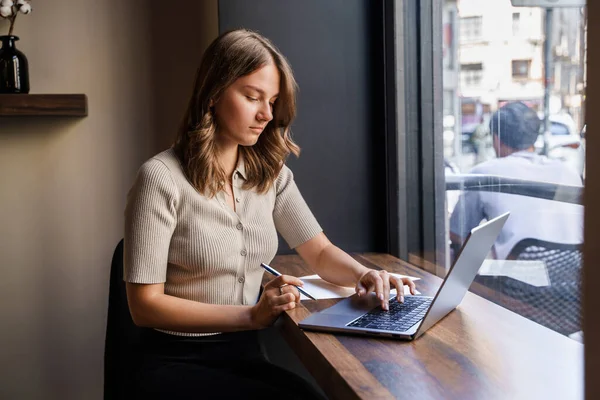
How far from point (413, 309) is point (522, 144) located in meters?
0.46

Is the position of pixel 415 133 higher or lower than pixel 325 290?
higher

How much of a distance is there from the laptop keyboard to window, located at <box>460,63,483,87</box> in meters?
0.62

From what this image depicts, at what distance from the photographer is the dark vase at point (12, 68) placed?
2443 millimetres

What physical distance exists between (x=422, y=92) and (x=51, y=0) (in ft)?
4.57

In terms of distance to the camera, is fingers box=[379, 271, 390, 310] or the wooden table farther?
fingers box=[379, 271, 390, 310]

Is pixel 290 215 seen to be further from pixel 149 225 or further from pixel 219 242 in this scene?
pixel 149 225

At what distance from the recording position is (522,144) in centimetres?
160

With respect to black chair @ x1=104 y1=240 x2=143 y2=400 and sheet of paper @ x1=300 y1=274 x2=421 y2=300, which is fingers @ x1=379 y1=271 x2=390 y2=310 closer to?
sheet of paper @ x1=300 y1=274 x2=421 y2=300

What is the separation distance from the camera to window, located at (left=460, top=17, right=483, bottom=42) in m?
1.83

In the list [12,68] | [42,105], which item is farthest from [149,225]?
[12,68]

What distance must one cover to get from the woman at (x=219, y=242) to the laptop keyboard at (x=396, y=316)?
0.10 feet

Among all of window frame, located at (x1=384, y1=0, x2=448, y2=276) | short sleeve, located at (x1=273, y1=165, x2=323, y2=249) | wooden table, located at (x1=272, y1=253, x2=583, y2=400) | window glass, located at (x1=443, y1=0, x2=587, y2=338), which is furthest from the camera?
window frame, located at (x1=384, y1=0, x2=448, y2=276)

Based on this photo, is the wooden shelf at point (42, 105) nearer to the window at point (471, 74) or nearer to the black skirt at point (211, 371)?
the black skirt at point (211, 371)

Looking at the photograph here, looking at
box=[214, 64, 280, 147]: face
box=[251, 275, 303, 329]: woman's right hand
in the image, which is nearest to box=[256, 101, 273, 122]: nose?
box=[214, 64, 280, 147]: face
